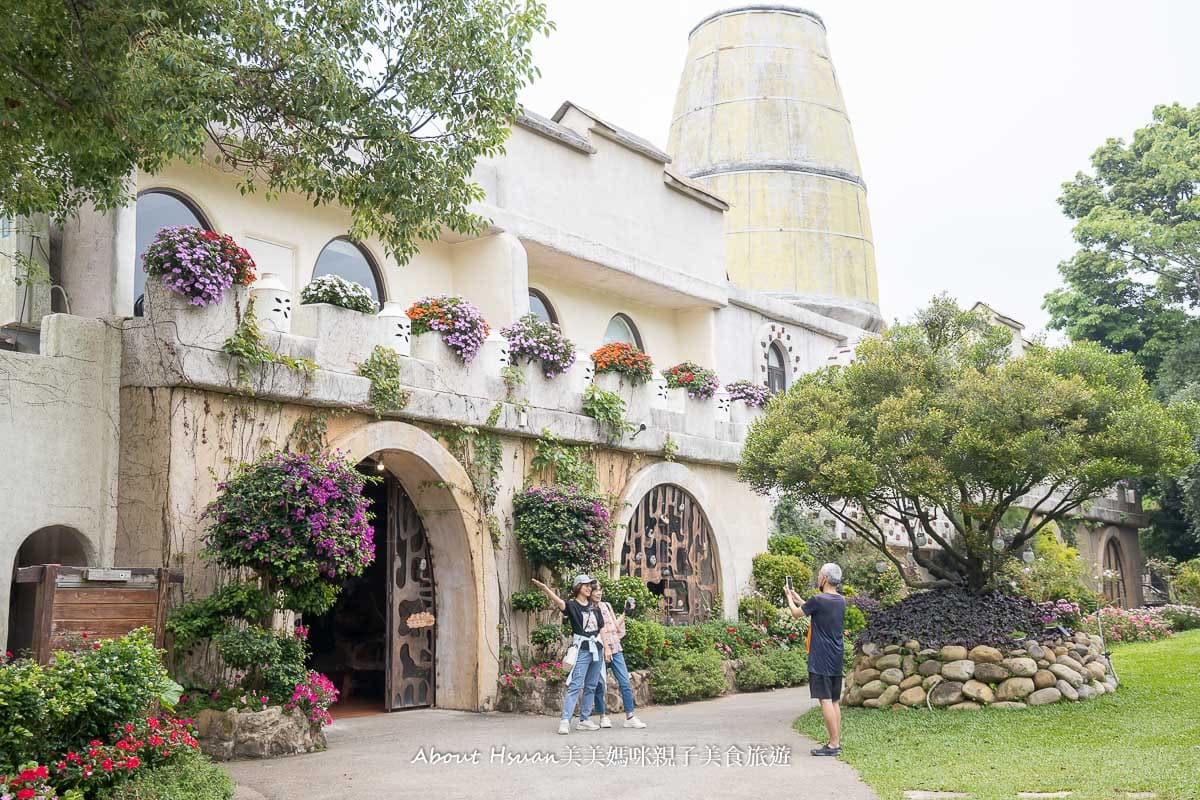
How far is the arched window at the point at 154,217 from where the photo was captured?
12.4 metres

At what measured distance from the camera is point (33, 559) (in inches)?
432

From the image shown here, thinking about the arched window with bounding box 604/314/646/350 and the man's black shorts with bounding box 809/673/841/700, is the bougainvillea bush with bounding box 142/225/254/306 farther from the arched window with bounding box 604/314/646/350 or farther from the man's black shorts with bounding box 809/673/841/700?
the arched window with bounding box 604/314/646/350

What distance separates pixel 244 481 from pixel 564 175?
857 centimetres

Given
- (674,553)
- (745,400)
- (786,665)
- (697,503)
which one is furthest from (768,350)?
(786,665)

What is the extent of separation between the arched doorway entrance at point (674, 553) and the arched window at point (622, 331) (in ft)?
11.6

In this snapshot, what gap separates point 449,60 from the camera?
9.48 meters

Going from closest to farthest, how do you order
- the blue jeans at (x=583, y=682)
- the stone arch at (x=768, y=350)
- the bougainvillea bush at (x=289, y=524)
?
the bougainvillea bush at (x=289, y=524), the blue jeans at (x=583, y=682), the stone arch at (x=768, y=350)

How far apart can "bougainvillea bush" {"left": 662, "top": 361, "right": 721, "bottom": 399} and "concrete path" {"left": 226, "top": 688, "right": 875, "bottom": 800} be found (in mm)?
5868

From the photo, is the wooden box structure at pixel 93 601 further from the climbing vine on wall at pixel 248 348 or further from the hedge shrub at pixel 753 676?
the hedge shrub at pixel 753 676

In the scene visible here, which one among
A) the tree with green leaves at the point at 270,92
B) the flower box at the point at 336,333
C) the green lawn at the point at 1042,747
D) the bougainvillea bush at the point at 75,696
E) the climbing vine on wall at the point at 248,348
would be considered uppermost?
the tree with green leaves at the point at 270,92

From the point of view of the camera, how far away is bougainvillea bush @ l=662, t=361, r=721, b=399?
55.6 ft

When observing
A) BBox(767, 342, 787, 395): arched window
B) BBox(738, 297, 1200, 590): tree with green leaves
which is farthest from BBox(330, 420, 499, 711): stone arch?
BBox(767, 342, 787, 395): arched window

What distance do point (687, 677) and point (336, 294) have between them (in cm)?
647

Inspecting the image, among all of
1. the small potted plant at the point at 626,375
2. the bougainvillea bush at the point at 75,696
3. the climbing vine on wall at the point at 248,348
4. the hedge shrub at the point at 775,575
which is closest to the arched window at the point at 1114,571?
the hedge shrub at the point at 775,575
